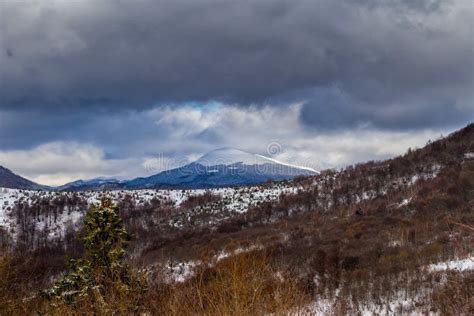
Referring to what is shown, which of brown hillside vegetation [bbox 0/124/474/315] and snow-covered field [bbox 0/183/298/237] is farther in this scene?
snow-covered field [bbox 0/183/298/237]

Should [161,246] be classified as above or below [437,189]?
below

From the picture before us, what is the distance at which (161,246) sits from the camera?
148ft

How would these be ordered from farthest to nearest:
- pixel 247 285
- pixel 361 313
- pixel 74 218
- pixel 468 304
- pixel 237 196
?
1. pixel 74 218
2. pixel 237 196
3. pixel 361 313
4. pixel 468 304
5. pixel 247 285

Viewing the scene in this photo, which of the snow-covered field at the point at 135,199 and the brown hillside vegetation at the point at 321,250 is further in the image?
the snow-covered field at the point at 135,199

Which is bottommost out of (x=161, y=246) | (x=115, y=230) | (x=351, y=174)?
(x=161, y=246)

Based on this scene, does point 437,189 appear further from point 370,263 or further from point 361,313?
point 361,313

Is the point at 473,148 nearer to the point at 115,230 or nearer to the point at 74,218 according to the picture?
the point at 115,230

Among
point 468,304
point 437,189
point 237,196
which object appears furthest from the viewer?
point 237,196

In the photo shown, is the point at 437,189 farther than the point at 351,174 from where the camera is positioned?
No

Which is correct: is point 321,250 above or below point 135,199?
below

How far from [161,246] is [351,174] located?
84.1 feet

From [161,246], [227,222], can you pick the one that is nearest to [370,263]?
[161,246]

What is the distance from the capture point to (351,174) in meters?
58.3

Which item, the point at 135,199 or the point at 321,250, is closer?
the point at 321,250
